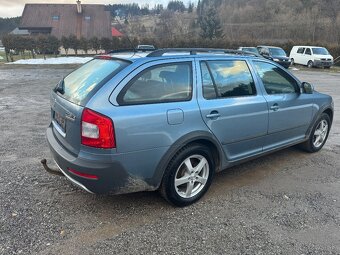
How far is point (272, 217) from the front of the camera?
127 inches

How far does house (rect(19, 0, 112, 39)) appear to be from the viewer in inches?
1865

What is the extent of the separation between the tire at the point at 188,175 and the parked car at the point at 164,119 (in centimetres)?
1

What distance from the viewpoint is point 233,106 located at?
140 inches

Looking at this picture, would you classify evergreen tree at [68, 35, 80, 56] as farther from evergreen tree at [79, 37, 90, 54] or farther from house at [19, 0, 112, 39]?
house at [19, 0, 112, 39]

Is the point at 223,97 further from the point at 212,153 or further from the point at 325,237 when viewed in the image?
the point at 325,237

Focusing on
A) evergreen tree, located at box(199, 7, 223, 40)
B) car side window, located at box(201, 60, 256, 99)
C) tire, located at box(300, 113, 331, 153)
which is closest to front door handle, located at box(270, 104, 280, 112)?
car side window, located at box(201, 60, 256, 99)

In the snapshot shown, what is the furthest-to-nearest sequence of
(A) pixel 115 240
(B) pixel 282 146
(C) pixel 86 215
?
(B) pixel 282 146 < (C) pixel 86 215 < (A) pixel 115 240

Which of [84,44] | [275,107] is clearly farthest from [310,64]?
[275,107]

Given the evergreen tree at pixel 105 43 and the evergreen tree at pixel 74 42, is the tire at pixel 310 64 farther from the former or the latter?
the evergreen tree at pixel 74 42

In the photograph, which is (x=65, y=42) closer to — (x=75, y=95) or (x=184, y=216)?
→ (x=75, y=95)

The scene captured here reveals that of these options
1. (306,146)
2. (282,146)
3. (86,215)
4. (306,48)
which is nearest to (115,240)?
(86,215)

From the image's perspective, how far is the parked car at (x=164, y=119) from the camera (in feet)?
9.14

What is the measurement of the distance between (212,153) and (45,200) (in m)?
1.95

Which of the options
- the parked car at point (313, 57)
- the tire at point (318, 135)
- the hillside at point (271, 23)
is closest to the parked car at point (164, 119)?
the tire at point (318, 135)
